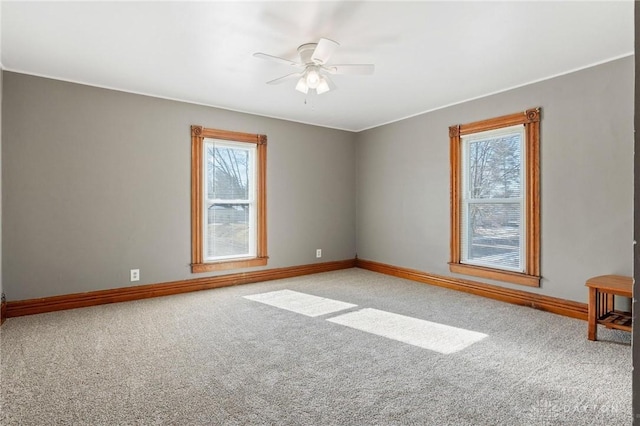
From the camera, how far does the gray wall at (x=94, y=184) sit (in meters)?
3.46

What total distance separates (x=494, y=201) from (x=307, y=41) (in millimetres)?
2814

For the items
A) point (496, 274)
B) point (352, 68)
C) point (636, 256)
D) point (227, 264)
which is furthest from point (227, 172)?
point (636, 256)

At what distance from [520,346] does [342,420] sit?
66.1 inches

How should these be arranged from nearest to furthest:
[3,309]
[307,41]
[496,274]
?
1. [307,41]
2. [3,309]
3. [496,274]

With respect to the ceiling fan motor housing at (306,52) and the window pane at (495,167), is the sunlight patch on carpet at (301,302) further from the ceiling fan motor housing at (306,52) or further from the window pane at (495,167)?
the ceiling fan motor housing at (306,52)

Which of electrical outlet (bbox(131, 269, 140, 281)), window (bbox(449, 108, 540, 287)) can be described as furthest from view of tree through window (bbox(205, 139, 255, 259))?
window (bbox(449, 108, 540, 287))

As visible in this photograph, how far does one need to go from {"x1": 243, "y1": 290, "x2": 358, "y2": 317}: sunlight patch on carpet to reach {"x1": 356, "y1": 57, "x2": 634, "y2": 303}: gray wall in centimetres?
168

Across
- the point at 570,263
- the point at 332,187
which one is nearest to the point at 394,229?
the point at 332,187

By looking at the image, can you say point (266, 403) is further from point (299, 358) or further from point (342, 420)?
point (299, 358)

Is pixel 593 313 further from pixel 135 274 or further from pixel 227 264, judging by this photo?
pixel 135 274

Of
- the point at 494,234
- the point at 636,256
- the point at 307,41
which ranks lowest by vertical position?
the point at 494,234

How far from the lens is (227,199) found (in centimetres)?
482

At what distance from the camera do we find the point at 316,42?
2.79 meters

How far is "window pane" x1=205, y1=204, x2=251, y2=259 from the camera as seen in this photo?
15.4 ft
